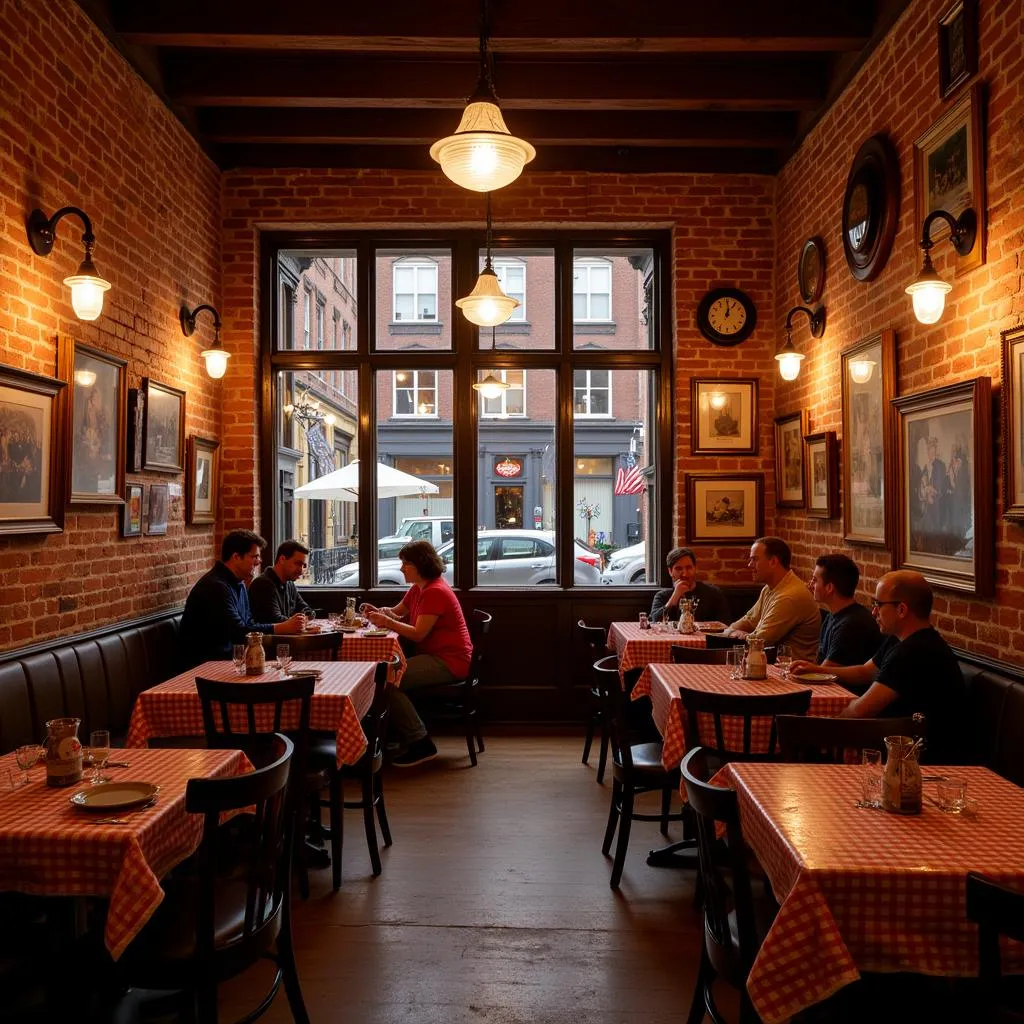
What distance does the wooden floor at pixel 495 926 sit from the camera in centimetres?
298

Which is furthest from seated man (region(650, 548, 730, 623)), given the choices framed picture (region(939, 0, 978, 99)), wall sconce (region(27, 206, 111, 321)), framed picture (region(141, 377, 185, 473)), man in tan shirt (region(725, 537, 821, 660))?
wall sconce (region(27, 206, 111, 321))

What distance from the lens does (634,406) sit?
23.4ft

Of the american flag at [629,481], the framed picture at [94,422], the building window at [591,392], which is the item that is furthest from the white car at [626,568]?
the framed picture at [94,422]

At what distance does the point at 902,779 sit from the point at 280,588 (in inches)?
174

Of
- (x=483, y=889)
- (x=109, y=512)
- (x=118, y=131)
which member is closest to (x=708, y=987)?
(x=483, y=889)

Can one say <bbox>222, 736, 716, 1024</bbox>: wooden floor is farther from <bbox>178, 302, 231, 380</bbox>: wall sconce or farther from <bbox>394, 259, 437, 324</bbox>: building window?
<bbox>394, 259, 437, 324</bbox>: building window

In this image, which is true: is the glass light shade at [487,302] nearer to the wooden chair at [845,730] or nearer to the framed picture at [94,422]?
the framed picture at [94,422]

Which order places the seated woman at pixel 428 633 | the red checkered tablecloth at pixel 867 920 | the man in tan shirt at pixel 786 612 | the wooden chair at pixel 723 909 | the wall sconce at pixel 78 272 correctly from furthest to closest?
1. the seated woman at pixel 428 633
2. the man in tan shirt at pixel 786 612
3. the wall sconce at pixel 78 272
4. the wooden chair at pixel 723 909
5. the red checkered tablecloth at pixel 867 920

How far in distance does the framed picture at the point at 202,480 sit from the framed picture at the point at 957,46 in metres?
4.73

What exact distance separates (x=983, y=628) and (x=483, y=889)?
236cm

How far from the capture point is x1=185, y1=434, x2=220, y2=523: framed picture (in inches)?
238

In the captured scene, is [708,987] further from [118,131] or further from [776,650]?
[118,131]

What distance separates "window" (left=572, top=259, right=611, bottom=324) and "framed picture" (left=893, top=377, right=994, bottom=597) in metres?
3.00

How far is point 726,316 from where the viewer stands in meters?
6.81
